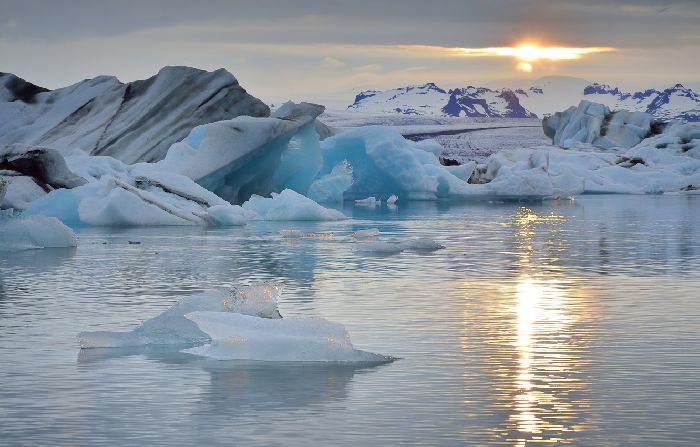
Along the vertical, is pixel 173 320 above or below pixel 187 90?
below

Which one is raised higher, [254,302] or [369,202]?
[369,202]

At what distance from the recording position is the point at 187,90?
33.3 meters

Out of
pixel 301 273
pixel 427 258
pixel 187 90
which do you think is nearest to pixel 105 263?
pixel 301 273

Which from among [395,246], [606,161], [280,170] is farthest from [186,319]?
[606,161]

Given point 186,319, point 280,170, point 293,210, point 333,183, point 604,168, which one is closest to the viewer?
point 186,319

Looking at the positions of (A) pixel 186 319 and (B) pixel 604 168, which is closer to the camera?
(A) pixel 186 319

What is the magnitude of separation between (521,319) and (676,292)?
235 cm

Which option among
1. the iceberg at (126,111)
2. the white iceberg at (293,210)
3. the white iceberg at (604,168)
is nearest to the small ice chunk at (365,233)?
the white iceberg at (293,210)

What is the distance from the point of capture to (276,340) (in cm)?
703

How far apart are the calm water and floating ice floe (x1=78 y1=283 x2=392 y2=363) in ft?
0.46

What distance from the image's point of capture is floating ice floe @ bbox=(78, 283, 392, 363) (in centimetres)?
698

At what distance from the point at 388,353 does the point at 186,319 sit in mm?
1301

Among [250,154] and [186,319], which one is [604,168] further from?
[186,319]

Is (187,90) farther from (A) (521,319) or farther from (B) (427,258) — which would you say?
(A) (521,319)
